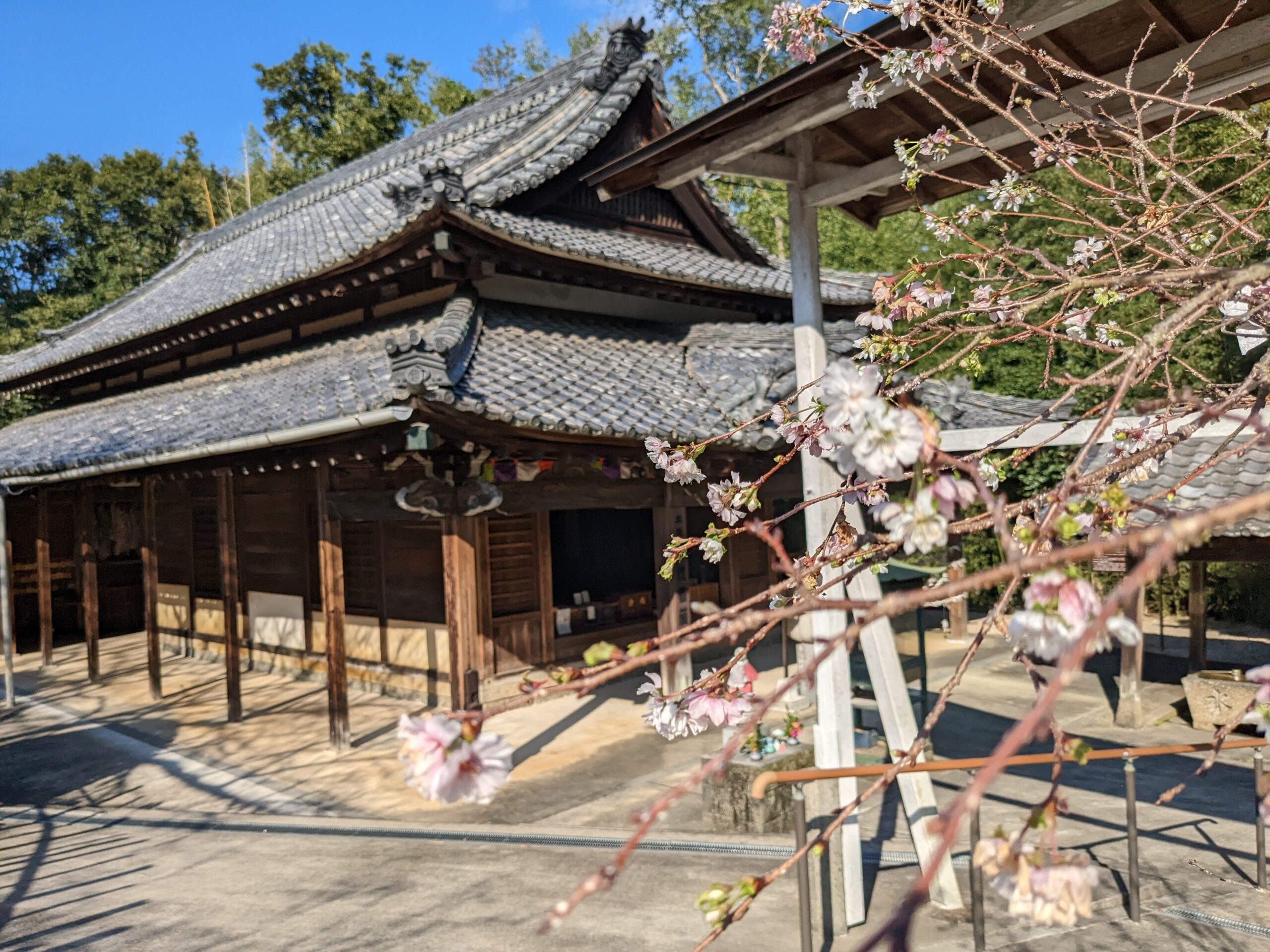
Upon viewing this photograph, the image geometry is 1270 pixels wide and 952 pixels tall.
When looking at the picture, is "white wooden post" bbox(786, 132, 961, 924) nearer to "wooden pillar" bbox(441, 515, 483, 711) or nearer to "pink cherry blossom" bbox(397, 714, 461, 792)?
"pink cherry blossom" bbox(397, 714, 461, 792)

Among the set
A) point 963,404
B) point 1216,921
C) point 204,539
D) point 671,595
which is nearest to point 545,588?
point 671,595

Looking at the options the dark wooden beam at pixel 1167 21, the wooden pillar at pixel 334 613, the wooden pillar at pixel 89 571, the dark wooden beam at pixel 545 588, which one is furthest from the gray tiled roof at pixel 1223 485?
the wooden pillar at pixel 89 571

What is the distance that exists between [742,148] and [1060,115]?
4.30 feet

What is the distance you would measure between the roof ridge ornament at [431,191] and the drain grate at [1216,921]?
6.99 m

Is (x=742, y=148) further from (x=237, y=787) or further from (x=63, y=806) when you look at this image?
(x=63, y=806)

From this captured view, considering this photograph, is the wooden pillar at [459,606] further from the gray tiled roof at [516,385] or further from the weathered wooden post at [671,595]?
the weathered wooden post at [671,595]

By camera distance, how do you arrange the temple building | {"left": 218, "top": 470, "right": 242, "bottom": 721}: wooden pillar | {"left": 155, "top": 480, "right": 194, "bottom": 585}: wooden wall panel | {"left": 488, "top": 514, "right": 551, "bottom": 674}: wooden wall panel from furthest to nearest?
{"left": 155, "top": 480, "right": 194, "bottom": 585}: wooden wall panel, {"left": 488, "top": 514, "right": 551, "bottom": 674}: wooden wall panel, {"left": 218, "top": 470, "right": 242, "bottom": 721}: wooden pillar, the temple building

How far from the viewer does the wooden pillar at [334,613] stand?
795cm

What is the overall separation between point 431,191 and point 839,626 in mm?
5204

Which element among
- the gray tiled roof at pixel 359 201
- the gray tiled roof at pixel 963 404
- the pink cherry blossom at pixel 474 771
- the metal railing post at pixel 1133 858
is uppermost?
the gray tiled roof at pixel 359 201

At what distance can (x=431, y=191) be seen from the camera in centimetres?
730

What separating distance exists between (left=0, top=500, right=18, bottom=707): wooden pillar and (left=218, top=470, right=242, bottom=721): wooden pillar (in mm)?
3625

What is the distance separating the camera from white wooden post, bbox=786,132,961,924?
4.27 metres

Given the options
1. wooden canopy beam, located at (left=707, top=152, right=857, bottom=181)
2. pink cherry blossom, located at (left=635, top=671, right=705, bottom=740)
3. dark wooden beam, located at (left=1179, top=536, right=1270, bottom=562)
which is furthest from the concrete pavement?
wooden canopy beam, located at (left=707, top=152, right=857, bottom=181)
